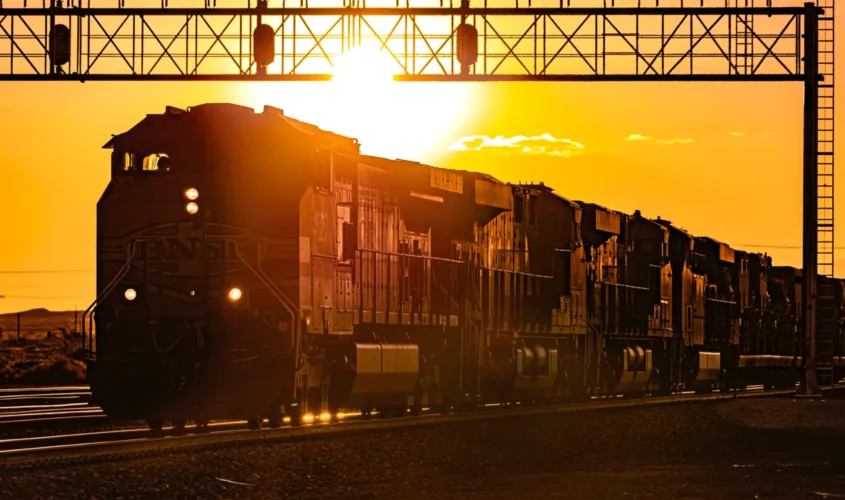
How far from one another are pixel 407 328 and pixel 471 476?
31.8ft

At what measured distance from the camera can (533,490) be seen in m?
13.9

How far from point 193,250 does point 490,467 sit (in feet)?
19.9

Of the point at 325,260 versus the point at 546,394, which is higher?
the point at 325,260

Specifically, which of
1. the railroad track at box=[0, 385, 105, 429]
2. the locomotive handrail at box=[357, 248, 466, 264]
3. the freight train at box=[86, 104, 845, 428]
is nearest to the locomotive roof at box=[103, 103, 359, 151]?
the freight train at box=[86, 104, 845, 428]

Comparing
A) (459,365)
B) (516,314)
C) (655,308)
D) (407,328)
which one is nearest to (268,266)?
(407,328)

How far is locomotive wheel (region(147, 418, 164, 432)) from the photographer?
19628 mm

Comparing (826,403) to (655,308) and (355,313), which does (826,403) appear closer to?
(655,308)

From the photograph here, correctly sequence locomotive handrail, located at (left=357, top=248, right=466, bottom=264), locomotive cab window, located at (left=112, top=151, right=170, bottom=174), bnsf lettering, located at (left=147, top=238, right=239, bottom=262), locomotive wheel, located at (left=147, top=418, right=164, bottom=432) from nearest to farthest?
locomotive wheel, located at (left=147, top=418, right=164, bottom=432) → bnsf lettering, located at (left=147, top=238, right=239, bottom=262) → locomotive cab window, located at (left=112, top=151, right=170, bottom=174) → locomotive handrail, located at (left=357, top=248, right=466, bottom=264)

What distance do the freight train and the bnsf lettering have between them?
2cm

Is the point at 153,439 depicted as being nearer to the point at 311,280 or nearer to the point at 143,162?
the point at 311,280

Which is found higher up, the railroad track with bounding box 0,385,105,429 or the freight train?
the freight train

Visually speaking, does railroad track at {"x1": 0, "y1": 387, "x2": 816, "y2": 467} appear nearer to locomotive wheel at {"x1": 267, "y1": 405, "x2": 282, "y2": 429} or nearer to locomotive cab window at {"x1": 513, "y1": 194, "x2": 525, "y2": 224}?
locomotive wheel at {"x1": 267, "y1": 405, "x2": 282, "y2": 429}

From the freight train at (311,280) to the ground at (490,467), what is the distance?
6.36 ft

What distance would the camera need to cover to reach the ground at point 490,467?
44.7 ft
